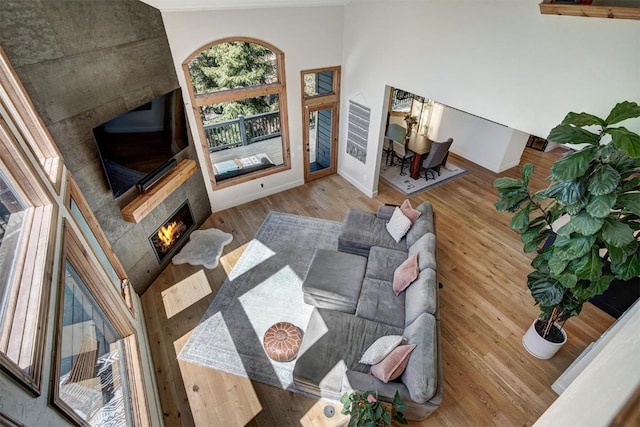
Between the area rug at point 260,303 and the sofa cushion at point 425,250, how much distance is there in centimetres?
157

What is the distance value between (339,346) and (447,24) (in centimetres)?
415

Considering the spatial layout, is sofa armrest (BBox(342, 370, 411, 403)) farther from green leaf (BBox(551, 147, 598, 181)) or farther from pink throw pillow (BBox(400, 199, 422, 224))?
pink throw pillow (BBox(400, 199, 422, 224))

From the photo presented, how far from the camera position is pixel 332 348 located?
354 centimetres

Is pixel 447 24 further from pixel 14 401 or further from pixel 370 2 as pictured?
pixel 14 401

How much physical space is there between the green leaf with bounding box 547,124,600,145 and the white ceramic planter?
7.66 ft

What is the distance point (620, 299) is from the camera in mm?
4367

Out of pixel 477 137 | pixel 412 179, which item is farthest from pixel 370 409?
pixel 477 137

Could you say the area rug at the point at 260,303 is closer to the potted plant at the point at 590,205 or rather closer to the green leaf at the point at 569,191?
the potted plant at the point at 590,205

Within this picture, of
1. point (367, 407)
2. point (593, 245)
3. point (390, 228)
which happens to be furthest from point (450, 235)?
point (367, 407)

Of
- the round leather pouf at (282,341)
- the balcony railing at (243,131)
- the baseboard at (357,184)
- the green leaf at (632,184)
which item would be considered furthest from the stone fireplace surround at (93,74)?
the green leaf at (632,184)

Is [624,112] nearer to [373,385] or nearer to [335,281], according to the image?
[373,385]

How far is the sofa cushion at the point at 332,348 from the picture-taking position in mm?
3334

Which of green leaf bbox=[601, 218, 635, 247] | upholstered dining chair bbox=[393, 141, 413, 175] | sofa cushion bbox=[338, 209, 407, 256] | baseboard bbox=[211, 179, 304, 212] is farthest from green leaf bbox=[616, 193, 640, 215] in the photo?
baseboard bbox=[211, 179, 304, 212]

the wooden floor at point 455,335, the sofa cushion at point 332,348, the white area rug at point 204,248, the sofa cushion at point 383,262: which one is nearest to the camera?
the sofa cushion at point 332,348
